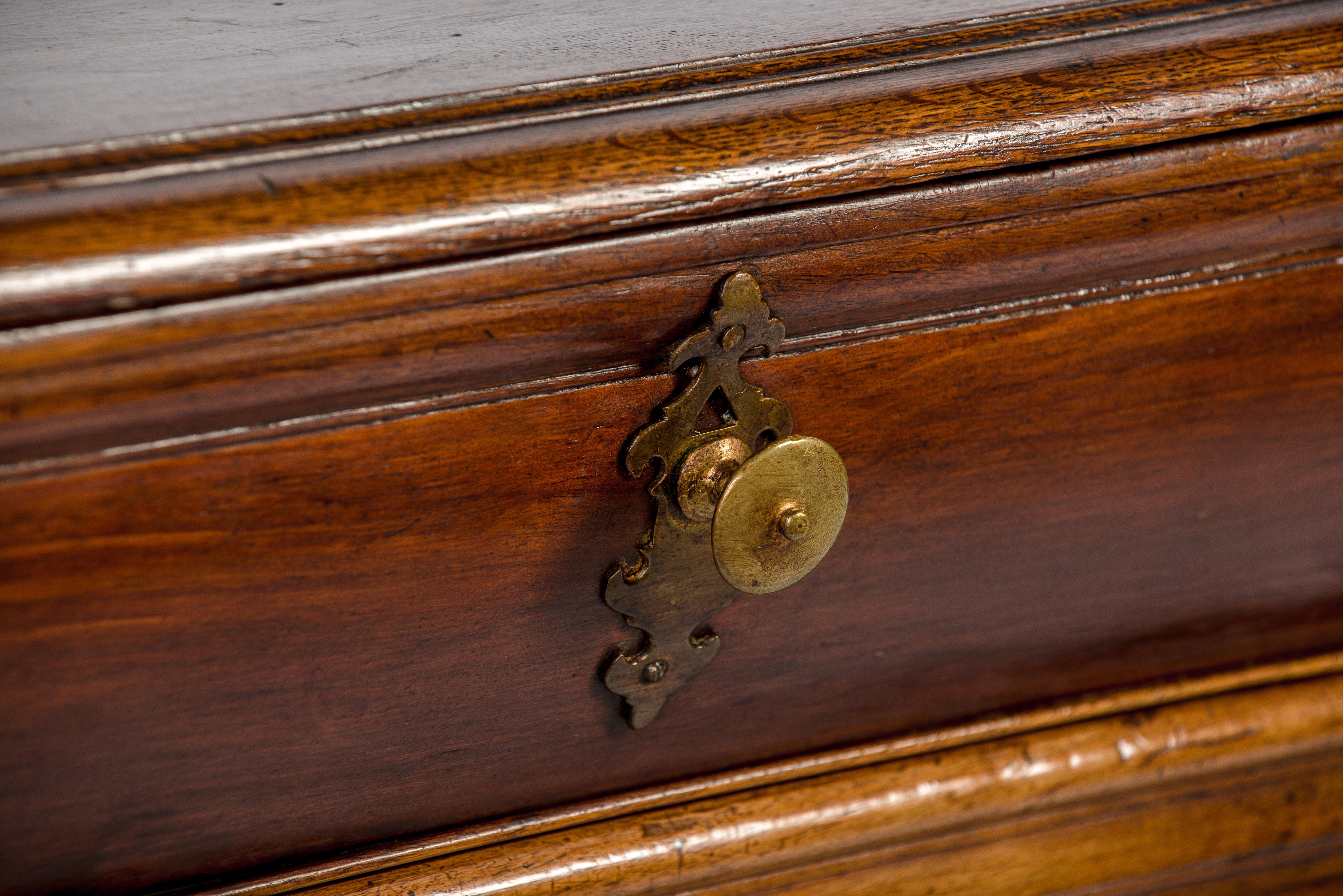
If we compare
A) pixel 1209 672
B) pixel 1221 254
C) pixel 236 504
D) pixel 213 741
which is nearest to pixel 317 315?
pixel 236 504

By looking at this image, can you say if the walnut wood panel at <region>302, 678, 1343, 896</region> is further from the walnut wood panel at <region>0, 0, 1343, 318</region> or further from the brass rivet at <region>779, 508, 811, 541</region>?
the walnut wood panel at <region>0, 0, 1343, 318</region>

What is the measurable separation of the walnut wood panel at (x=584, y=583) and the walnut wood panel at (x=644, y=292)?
0.02m

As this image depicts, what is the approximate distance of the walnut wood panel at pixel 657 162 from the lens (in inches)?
13.8

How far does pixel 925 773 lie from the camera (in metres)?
0.58

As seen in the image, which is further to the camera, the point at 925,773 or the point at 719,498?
the point at 925,773

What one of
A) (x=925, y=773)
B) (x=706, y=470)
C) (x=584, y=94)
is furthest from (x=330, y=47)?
(x=925, y=773)

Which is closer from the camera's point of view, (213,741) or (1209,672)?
(213,741)

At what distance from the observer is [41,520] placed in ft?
1.21

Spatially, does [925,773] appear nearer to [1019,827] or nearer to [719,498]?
[1019,827]

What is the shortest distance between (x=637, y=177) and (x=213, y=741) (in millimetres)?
289

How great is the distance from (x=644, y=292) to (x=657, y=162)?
0.16 feet

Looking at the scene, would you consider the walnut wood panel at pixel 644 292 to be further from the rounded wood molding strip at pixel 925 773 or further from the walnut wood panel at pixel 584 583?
the rounded wood molding strip at pixel 925 773

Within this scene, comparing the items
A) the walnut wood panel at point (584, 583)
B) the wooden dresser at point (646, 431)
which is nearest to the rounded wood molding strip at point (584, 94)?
the wooden dresser at point (646, 431)

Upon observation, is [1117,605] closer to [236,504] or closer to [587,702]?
[587,702]
